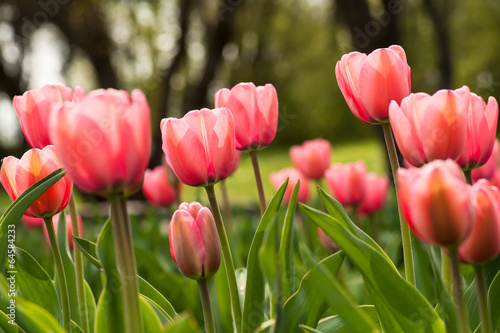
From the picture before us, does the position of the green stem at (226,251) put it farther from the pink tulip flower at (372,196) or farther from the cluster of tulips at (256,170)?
the pink tulip flower at (372,196)

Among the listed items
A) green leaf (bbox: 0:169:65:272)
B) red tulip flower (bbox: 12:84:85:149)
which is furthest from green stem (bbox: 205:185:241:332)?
red tulip flower (bbox: 12:84:85:149)

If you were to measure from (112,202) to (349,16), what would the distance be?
3275 millimetres

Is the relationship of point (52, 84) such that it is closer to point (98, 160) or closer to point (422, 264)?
point (98, 160)

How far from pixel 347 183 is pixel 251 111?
3.52 ft

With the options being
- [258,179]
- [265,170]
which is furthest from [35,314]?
[265,170]

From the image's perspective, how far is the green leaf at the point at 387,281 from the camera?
78cm

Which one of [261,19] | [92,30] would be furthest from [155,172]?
[261,19]

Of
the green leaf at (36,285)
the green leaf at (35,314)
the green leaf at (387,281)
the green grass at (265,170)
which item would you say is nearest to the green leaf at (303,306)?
the green leaf at (387,281)

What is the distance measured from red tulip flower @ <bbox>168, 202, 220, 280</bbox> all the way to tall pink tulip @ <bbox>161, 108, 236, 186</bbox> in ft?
0.25

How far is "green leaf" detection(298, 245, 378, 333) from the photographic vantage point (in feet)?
2.14

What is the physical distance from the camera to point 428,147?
2.77 feet

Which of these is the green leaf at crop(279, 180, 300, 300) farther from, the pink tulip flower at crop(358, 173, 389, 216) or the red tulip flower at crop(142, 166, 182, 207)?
the red tulip flower at crop(142, 166, 182, 207)

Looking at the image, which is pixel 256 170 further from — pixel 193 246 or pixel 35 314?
pixel 35 314

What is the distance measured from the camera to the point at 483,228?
67 centimetres
